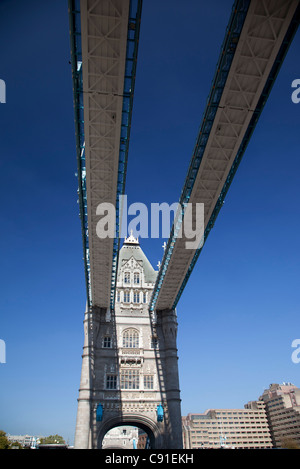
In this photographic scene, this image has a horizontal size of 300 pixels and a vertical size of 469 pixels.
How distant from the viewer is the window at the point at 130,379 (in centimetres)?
4730

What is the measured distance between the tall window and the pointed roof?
8748 millimetres

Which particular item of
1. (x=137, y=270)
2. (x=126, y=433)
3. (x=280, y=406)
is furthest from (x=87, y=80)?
(x=280, y=406)

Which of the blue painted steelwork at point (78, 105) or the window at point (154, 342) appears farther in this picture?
the window at point (154, 342)

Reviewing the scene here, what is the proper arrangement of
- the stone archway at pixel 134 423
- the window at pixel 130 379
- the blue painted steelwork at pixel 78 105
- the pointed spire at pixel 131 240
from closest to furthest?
the blue painted steelwork at pixel 78 105 < the stone archway at pixel 134 423 < the window at pixel 130 379 < the pointed spire at pixel 131 240

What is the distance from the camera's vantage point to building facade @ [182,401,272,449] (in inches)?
7170

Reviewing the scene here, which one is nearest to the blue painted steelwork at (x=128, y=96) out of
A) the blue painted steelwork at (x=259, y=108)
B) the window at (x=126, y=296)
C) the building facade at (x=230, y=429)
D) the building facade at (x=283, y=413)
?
the blue painted steelwork at (x=259, y=108)

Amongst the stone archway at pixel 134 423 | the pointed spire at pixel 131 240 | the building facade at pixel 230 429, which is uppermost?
the pointed spire at pixel 131 240

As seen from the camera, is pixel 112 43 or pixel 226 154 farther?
pixel 226 154

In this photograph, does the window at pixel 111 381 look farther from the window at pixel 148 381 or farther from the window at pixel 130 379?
the window at pixel 148 381

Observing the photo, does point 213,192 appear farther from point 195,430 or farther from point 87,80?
point 195,430

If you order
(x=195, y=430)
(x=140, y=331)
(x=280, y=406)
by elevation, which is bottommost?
(x=195, y=430)

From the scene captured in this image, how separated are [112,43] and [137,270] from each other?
3979 cm

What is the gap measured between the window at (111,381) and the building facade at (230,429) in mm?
156716

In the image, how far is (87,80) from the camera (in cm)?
2298
